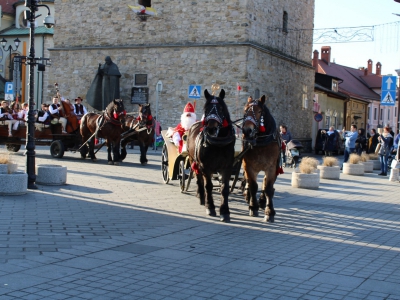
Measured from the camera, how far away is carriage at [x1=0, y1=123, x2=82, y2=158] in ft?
67.3

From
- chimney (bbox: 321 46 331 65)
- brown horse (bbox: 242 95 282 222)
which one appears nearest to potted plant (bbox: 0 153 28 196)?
brown horse (bbox: 242 95 282 222)

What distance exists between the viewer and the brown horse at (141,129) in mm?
18500

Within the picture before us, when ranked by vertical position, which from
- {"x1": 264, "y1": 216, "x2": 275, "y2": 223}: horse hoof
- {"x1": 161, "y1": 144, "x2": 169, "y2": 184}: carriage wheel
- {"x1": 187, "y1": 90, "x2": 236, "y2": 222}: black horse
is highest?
{"x1": 187, "y1": 90, "x2": 236, "y2": 222}: black horse

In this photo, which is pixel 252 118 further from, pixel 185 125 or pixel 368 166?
pixel 368 166

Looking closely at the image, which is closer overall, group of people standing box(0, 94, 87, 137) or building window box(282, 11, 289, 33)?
group of people standing box(0, 94, 87, 137)

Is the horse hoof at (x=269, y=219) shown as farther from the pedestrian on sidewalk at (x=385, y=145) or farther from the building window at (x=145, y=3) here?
the building window at (x=145, y=3)

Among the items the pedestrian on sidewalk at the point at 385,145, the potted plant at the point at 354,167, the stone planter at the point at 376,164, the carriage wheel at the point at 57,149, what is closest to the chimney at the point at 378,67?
the stone planter at the point at 376,164

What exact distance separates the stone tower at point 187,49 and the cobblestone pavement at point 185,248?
1623 cm

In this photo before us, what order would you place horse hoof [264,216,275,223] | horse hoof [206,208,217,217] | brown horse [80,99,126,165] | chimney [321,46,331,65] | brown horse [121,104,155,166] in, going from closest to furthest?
horse hoof [264,216,275,223] < horse hoof [206,208,217,217] < brown horse [121,104,155,166] < brown horse [80,99,126,165] < chimney [321,46,331,65]

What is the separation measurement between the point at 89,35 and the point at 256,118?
24803 mm

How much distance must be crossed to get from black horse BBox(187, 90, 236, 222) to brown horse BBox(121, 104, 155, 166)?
837 centimetres

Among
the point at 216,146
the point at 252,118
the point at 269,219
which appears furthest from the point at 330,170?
the point at 252,118

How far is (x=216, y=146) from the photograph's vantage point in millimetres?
9719

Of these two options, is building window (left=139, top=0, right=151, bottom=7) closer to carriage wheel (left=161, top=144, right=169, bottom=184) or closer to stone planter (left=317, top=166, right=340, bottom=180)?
stone planter (left=317, top=166, right=340, bottom=180)
